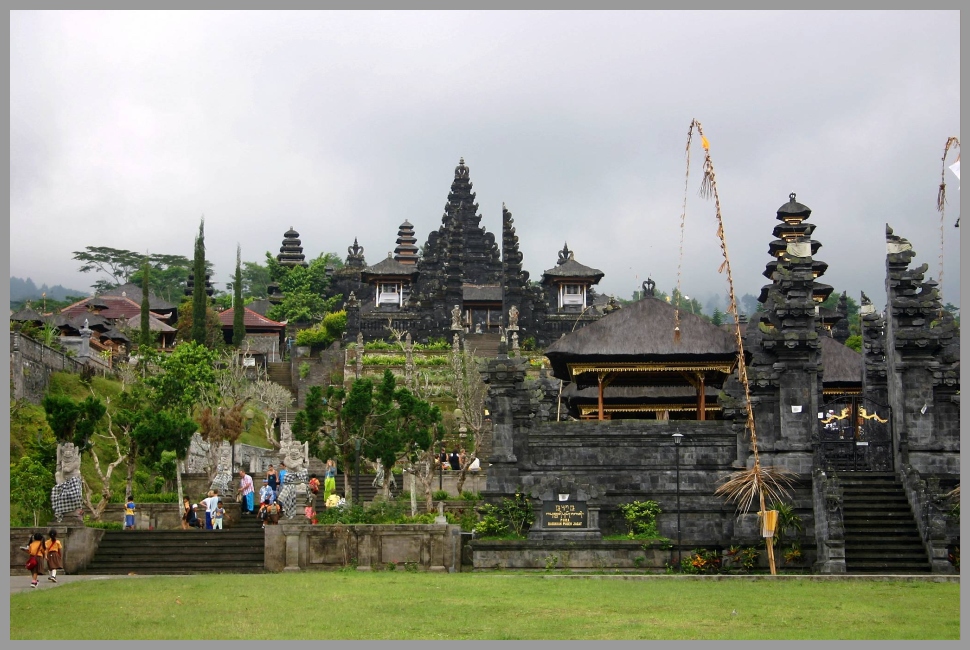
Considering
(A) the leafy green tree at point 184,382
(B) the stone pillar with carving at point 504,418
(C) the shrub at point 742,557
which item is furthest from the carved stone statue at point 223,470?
(C) the shrub at point 742,557

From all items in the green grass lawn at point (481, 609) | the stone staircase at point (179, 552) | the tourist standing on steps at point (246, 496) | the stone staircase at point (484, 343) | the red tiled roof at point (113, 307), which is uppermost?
the red tiled roof at point (113, 307)

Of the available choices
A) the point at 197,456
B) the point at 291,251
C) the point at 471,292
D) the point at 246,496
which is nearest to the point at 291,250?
the point at 291,251

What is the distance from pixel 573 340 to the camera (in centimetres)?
3578

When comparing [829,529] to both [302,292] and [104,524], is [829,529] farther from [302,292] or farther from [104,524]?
[302,292]

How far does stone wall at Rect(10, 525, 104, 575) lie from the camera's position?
29547 millimetres

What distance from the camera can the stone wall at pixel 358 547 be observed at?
2941 cm

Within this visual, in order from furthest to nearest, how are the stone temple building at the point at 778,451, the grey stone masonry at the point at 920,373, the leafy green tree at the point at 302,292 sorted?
the leafy green tree at the point at 302,292, the grey stone masonry at the point at 920,373, the stone temple building at the point at 778,451

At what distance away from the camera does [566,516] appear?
30594 millimetres

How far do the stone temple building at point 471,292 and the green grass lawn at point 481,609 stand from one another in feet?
198

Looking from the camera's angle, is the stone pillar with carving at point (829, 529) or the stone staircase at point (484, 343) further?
the stone staircase at point (484, 343)

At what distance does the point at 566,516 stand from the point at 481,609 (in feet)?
29.9

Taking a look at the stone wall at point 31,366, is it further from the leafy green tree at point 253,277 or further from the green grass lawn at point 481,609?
the leafy green tree at point 253,277

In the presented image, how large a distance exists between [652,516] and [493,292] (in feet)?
215

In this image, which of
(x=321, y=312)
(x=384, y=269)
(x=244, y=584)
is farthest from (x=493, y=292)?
(x=244, y=584)
